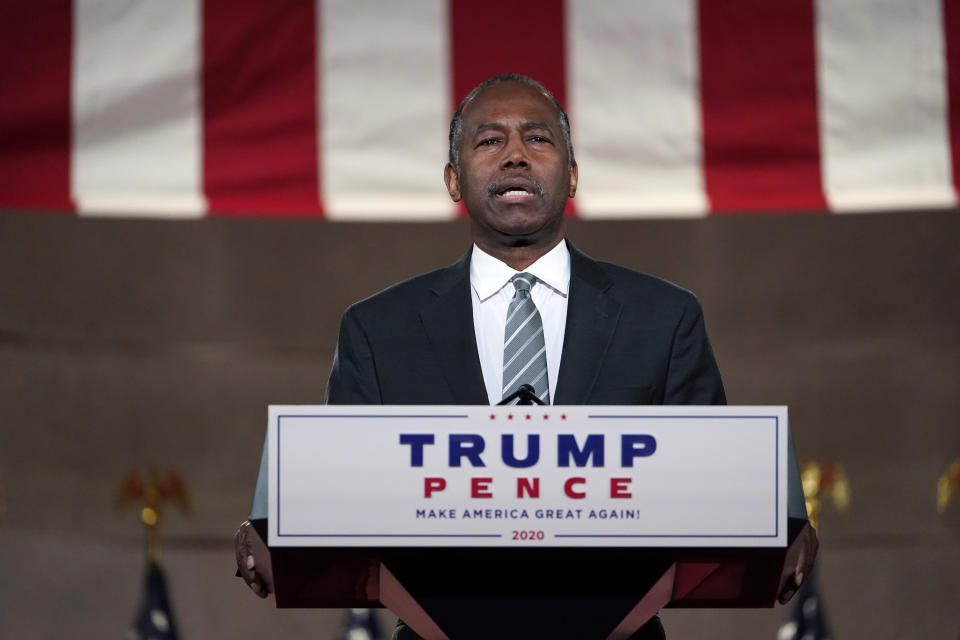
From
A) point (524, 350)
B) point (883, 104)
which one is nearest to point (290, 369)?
point (883, 104)

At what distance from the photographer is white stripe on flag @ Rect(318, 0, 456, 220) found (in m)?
3.44

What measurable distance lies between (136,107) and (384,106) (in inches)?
24.0

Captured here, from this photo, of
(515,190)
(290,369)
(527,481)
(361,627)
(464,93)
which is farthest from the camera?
(290,369)

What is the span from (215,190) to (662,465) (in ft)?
8.06

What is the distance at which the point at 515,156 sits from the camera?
1616 mm

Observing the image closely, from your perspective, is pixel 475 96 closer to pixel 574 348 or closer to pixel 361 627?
pixel 574 348

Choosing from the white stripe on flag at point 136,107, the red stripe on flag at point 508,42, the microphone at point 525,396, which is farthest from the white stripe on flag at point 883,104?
the microphone at point 525,396

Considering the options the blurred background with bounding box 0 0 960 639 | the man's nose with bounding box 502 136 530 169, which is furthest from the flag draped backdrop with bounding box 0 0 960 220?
the man's nose with bounding box 502 136 530 169

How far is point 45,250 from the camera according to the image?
4.57 meters

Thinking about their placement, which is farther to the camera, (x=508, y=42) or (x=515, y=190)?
(x=508, y=42)

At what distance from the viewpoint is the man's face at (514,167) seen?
Answer: 1.62 m

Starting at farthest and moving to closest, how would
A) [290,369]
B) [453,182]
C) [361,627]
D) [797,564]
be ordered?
[290,369]
[361,627]
[453,182]
[797,564]

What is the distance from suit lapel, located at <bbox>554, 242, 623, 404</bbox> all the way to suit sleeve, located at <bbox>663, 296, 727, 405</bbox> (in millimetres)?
77

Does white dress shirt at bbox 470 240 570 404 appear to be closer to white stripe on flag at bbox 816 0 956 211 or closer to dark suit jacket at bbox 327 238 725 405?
dark suit jacket at bbox 327 238 725 405
